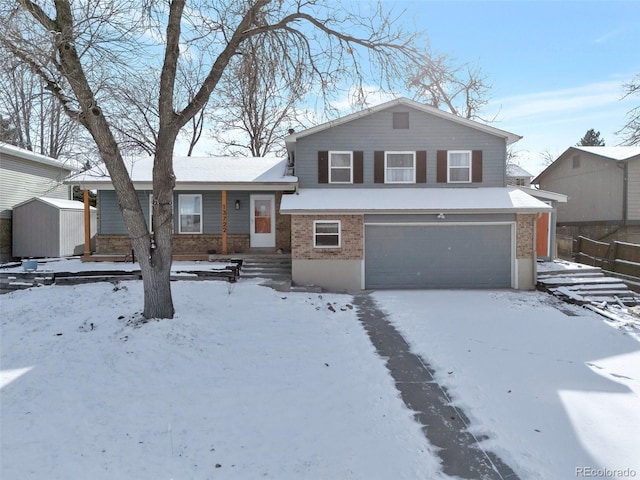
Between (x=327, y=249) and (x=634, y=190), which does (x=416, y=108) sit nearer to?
(x=327, y=249)

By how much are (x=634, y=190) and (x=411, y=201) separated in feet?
45.0

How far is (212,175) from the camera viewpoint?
15.2 meters

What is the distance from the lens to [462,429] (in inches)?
166

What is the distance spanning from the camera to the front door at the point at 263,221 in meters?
15.6

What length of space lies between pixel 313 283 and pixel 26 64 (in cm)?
893

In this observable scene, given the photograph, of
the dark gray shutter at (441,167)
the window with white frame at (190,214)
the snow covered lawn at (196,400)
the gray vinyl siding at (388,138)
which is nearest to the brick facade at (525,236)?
the dark gray shutter at (441,167)

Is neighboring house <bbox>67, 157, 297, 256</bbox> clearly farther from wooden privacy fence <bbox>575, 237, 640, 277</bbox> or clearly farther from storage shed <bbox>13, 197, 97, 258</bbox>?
wooden privacy fence <bbox>575, 237, 640, 277</bbox>

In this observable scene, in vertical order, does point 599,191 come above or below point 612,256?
above

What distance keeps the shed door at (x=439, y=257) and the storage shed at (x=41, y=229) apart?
13198mm

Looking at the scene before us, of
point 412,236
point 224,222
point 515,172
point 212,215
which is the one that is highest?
point 515,172

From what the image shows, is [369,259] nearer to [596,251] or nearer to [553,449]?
[553,449]

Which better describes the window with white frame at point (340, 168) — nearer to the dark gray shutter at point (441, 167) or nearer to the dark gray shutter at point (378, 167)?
the dark gray shutter at point (378, 167)

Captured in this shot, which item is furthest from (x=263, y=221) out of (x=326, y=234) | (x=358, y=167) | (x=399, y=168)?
(x=399, y=168)

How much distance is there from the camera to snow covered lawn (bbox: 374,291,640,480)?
12.3 ft
